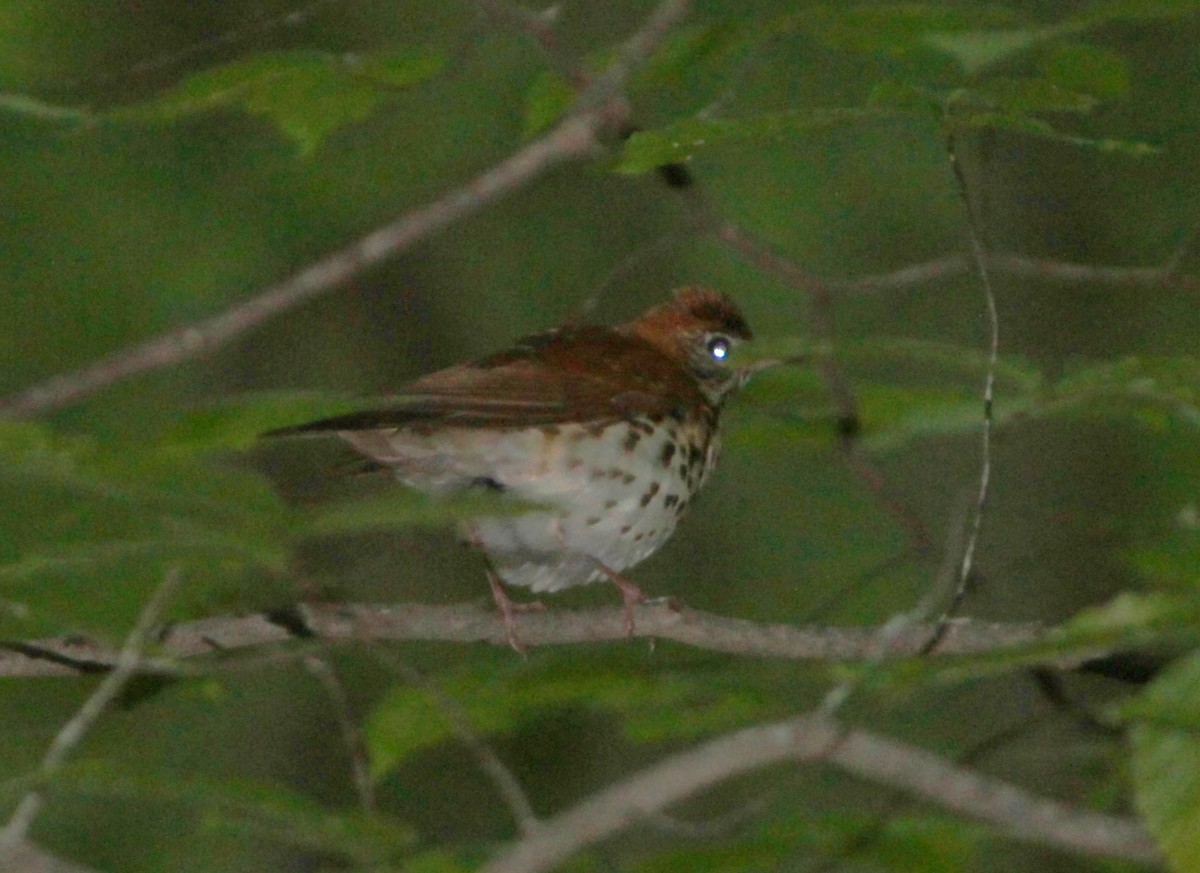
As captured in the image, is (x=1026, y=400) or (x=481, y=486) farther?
(x=481, y=486)

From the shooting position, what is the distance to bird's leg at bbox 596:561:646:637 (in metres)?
3.58

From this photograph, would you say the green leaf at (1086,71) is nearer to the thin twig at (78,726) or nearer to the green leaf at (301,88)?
the green leaf at (301,88)

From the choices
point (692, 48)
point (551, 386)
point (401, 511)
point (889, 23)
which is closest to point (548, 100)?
point (692, 48)

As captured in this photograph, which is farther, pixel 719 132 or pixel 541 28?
pixel 541 28

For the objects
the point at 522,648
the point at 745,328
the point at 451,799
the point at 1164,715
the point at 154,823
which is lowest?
the point at 451,799

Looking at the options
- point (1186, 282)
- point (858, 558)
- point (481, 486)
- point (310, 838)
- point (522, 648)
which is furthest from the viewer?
point (858, 558)

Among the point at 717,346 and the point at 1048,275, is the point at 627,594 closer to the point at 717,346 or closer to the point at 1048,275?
the point at 1048,275

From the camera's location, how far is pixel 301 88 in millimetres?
3258

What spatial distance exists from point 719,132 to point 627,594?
149cm

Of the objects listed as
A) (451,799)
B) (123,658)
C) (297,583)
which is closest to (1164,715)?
(297,583)

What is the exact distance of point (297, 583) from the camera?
2.06 meters

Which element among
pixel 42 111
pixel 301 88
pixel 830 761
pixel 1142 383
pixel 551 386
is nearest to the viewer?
pixel 830 761

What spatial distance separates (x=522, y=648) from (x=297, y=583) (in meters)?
1.66

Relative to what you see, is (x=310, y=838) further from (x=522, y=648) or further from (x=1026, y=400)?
(x=522, y=648)
